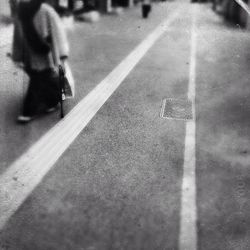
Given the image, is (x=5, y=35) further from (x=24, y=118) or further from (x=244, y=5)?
(x=244, y=5)

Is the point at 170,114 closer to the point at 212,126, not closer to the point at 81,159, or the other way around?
the point at 212,126

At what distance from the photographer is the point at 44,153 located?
16.5 ft

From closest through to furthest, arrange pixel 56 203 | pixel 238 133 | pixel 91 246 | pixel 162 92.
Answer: pixel 91 246 < pixel 56 203 < pixel 238 133 < pixel 162 92

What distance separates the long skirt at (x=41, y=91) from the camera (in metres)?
6.00

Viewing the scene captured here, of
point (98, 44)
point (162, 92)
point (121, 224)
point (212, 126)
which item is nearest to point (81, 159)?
point (121, 224)

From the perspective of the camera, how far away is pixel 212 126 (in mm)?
6051

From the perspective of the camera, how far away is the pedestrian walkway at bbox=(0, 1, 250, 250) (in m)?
3.55

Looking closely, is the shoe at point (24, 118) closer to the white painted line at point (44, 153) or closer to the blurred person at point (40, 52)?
the blurred person at point (40, 52)

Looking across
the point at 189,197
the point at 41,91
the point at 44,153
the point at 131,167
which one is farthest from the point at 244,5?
the point at 189,197

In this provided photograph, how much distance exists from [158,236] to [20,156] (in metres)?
A: 2.33

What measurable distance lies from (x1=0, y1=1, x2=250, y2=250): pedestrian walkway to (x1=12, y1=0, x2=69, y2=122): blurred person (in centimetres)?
32

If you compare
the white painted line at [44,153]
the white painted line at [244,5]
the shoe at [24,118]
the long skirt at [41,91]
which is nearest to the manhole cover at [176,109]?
the white painted line at [44,153]

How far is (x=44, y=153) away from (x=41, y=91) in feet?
4.88

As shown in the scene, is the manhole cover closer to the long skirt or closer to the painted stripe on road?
the long skirt
